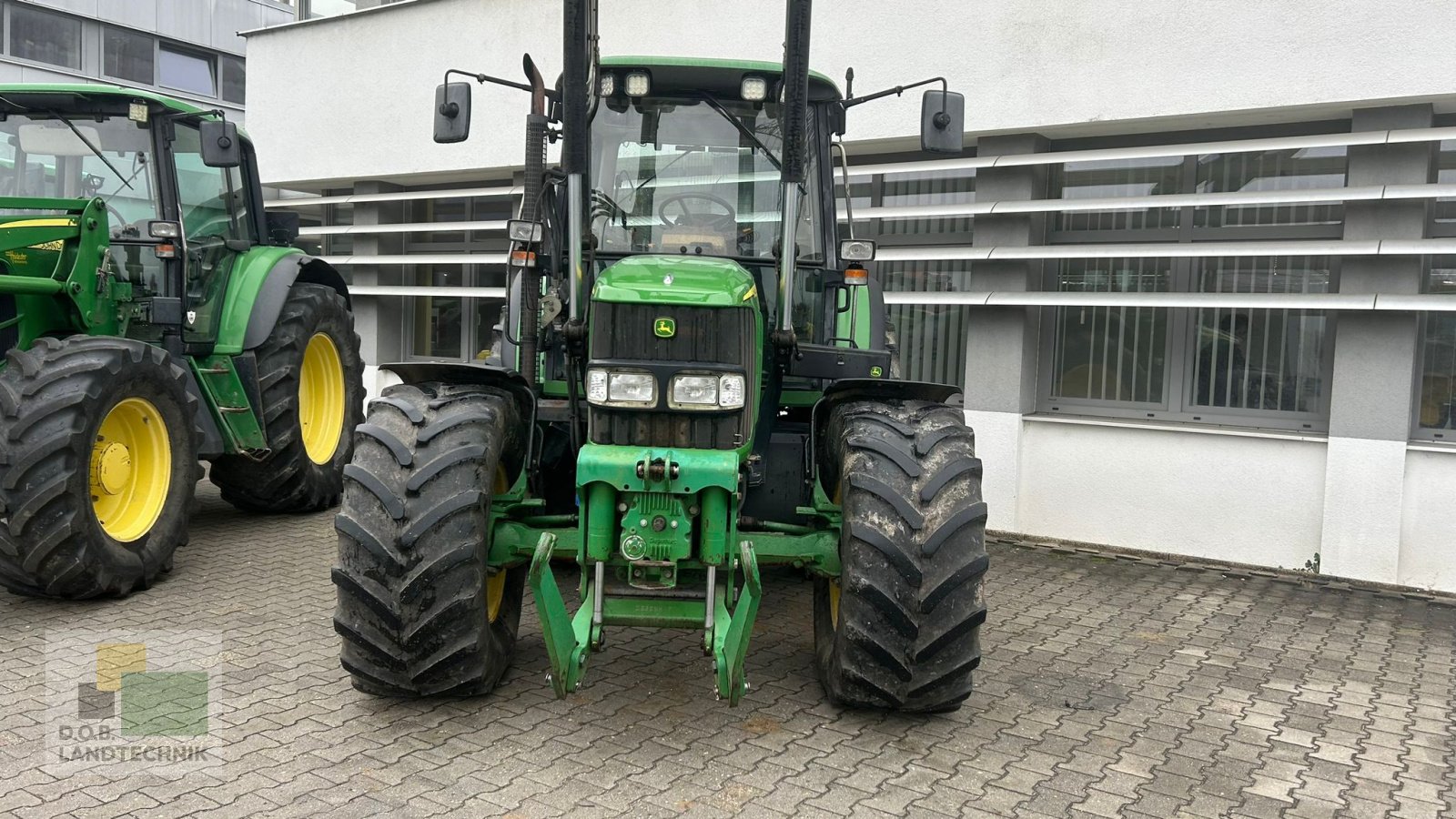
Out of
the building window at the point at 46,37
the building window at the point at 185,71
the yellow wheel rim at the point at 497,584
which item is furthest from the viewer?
the building window at the point at 185,71

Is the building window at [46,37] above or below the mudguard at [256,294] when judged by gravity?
above

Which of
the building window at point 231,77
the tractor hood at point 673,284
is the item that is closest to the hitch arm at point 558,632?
the tractor hood at point 673,284

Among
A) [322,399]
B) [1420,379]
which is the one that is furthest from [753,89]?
[322,399]

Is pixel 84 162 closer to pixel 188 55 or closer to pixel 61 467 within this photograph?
pixel 61 467

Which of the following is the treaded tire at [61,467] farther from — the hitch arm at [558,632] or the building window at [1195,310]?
the building window at [1195,310]

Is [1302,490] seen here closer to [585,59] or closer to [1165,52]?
[1165,52]

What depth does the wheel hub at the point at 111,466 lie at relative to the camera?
218 inches

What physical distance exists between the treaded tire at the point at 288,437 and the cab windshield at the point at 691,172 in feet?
10.8

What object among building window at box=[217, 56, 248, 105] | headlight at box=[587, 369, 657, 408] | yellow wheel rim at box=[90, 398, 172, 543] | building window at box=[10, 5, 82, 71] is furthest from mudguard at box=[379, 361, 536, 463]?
building window at box=[217, 56, 248, 105]

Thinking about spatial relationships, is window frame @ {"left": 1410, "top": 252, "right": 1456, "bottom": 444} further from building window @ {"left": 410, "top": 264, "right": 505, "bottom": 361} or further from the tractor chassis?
building window @ {"left": 410, "top": 264, "right": 505, "bottom": 361}

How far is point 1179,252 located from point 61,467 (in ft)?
19.8

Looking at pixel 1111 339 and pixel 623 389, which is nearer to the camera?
pixel 623 389

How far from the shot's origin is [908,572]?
387 cm

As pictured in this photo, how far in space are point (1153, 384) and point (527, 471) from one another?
187 inches
